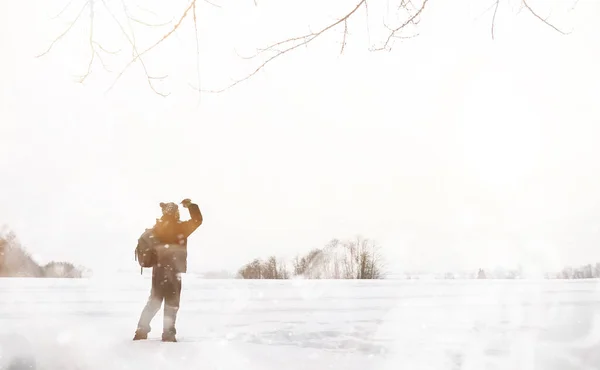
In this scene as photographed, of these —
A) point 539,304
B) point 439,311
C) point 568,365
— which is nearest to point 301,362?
point 568,365

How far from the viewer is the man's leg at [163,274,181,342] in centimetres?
728

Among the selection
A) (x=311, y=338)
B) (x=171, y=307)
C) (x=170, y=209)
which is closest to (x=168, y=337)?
(x=171, y=307)

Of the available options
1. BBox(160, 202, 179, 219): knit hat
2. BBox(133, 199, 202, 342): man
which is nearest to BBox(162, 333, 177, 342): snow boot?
BBox(133, 199, 202, 342): man

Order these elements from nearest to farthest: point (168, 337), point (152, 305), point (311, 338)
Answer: point (168, 337) → point (152, 305) → point (311, 338)

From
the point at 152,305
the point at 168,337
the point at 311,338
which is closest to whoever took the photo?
the point at 168,337

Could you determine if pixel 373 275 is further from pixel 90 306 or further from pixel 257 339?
pixel 257 339

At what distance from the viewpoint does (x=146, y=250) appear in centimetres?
733

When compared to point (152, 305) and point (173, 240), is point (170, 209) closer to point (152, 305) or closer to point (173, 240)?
point (173, 240)

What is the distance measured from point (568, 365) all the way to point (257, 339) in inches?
153

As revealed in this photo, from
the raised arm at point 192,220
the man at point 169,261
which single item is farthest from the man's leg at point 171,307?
the raised arm at point 192,220

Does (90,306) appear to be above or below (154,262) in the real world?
below

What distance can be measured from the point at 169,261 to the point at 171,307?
0.56 metres

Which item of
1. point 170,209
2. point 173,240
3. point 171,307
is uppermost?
point 170,209

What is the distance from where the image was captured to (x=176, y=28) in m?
4.16
